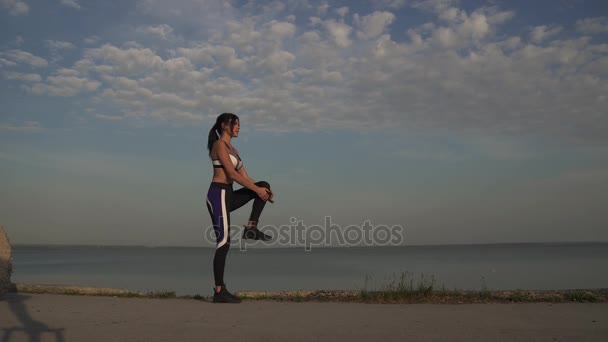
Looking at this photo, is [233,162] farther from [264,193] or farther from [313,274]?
[313,274]

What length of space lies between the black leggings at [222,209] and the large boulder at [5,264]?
265cm

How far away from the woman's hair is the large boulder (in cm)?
294

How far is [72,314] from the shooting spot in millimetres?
4801

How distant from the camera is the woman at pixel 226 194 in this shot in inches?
235

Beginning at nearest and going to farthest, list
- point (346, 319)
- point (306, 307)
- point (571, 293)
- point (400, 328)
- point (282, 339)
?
1. point (282, 339)
2. point (400, 328)
3. point (346, 319)
4. point (306, 307)
5. point (571, 293)

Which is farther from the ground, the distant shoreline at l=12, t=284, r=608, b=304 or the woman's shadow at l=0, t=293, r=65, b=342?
the distant shoreline at l=12, t=284, r=608, b=304

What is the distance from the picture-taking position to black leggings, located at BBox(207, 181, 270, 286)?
601 cm

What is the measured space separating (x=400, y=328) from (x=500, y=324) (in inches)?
35.4

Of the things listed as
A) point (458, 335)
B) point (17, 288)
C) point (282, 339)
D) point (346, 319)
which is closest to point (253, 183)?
point (346, 319)

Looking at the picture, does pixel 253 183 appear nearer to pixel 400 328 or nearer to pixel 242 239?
pixel 242 239

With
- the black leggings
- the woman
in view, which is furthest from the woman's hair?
the black leggings

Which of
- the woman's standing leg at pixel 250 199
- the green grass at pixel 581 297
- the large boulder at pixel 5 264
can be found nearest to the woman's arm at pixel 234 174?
the woman's standing leg at pixel 250 199

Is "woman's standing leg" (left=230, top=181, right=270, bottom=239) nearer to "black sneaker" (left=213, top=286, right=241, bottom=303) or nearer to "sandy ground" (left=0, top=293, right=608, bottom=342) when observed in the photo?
"black sneaker" (left=213, top=286, right=241, bottom=303)

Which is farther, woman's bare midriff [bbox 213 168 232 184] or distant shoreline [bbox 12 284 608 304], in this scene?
woman's bare midriff [bbox 213 168 232 184]
